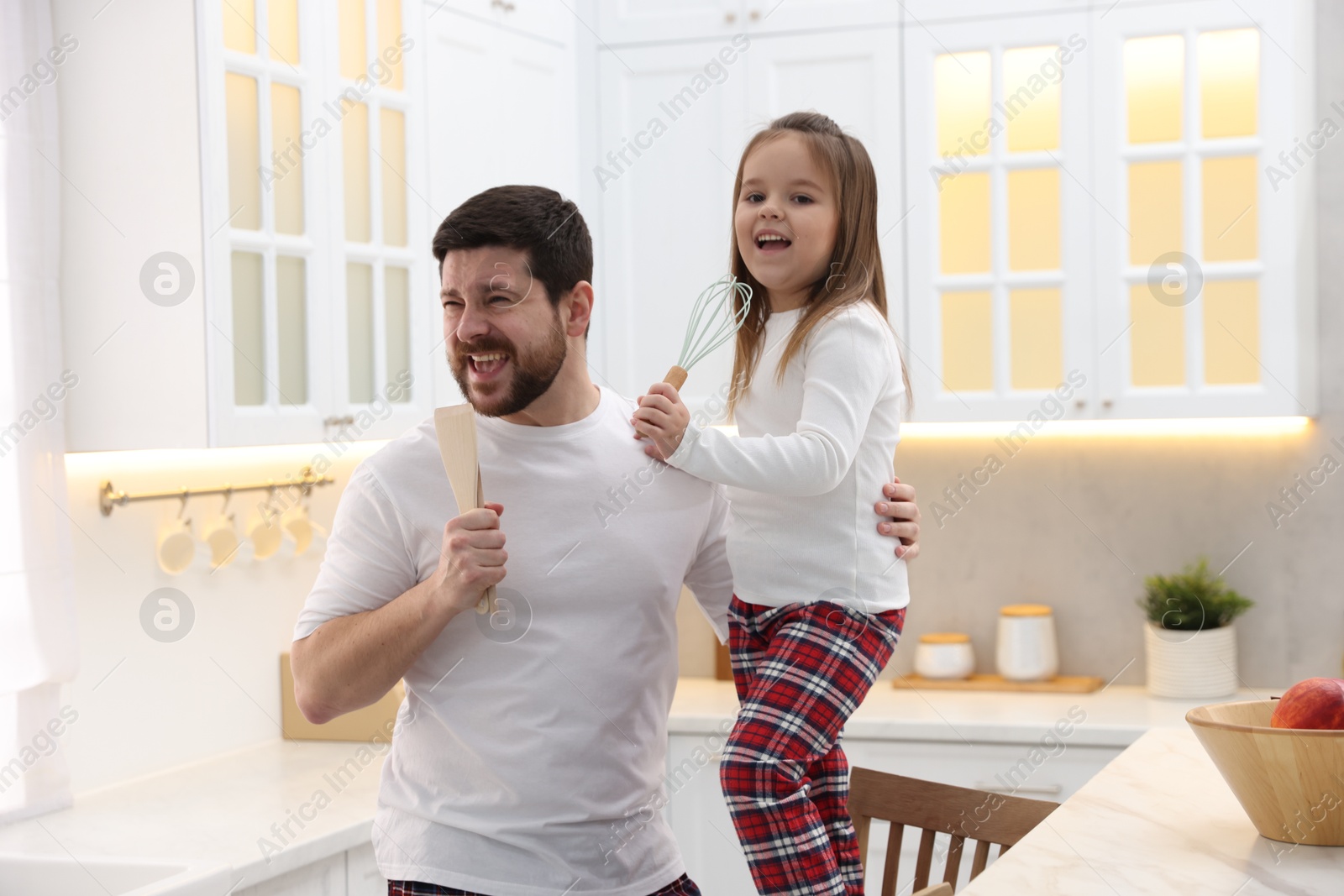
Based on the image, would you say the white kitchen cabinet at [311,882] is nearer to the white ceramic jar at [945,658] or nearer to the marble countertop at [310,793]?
the marble countertop at [310,793]

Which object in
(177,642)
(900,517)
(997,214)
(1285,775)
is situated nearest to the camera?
(1285,775)

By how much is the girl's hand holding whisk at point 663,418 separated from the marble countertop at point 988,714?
1.40 meters

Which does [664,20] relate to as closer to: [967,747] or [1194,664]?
[967,747]

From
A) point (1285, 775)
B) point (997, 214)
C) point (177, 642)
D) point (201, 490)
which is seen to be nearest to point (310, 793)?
point (177, 642)

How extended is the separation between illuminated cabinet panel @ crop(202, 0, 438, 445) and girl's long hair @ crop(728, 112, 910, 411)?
0.92 m

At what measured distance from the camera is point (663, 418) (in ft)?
4.53

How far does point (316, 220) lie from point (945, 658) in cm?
165

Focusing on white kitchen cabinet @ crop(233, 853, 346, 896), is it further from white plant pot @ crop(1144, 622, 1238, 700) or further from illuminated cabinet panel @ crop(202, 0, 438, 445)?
white plant pot @ crop(1144, 622, 1238, 700)

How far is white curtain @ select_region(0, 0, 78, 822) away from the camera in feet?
6.63

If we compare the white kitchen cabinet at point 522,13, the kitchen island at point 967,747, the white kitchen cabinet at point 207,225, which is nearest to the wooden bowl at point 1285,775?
the kitchen island at point 967,747

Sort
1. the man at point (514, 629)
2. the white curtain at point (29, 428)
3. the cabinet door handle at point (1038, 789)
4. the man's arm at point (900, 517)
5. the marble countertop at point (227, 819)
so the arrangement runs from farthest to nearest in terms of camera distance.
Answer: the cabinet door handle at point (1038, 789) < the white curtain at point (29, 428) < the marble countertop at point (227, 819) < the man's arm at point (900, 517) < the man at point (514, 629)

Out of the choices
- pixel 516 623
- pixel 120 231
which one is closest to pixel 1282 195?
pixel 516 623

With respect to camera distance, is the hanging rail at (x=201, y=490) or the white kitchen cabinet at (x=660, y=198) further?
the white kitchen cabinet at (x=660, y=198)

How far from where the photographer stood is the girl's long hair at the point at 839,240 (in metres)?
1.56
